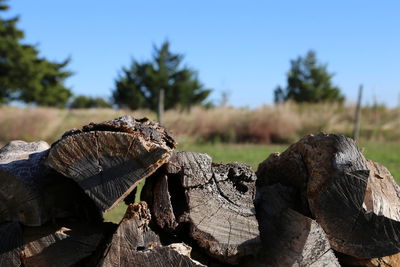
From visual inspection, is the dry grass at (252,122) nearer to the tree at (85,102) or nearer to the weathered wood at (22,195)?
the weathered wood at (22,195)

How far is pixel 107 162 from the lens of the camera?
79.3 inches

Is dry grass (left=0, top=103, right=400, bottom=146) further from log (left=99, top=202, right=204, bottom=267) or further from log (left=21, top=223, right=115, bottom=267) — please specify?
log (left=99, top=202, right=204, bottom=267)

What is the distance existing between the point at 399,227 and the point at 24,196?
1.71m

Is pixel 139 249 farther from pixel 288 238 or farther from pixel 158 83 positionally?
pixel 158 83

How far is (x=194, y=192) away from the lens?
2215 mm

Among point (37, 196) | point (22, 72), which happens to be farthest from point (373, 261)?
point (22, 72)

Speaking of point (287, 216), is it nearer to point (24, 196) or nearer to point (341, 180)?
point (341, 180)

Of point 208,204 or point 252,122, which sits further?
point 252,122

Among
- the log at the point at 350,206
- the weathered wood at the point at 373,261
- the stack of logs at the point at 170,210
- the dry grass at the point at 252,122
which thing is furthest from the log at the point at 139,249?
the dry grass at the point at 252,122

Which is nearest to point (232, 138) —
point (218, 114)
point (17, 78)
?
point (218, 114)

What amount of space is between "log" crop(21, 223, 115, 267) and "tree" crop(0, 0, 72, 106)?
30171mm

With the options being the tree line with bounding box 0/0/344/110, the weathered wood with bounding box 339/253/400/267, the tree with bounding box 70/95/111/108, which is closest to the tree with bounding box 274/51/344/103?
the tree line with bounding box 0/0/344/110

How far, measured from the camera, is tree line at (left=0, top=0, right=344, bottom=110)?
31328 millimetres

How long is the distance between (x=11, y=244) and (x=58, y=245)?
0.20m
